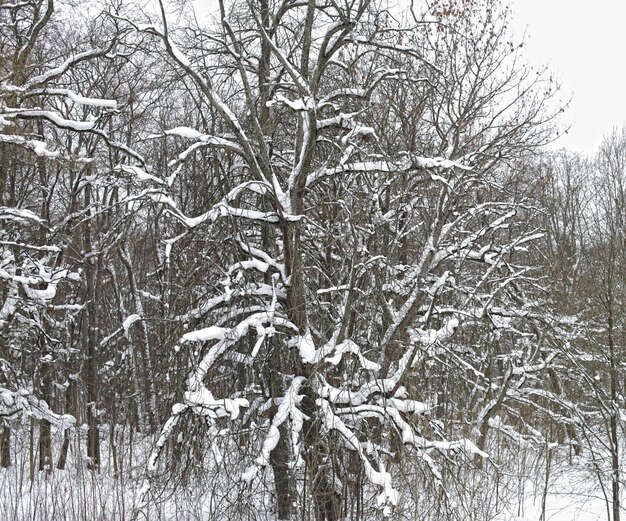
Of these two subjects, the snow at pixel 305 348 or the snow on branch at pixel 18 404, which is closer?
the snow at pixel 305 348

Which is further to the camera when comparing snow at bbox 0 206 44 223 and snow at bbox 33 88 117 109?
snow at bbox 0 206 44 223

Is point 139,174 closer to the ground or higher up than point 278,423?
higher up

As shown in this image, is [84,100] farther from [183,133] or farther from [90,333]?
[90,333]

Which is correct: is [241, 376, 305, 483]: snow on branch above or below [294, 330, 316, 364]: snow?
below

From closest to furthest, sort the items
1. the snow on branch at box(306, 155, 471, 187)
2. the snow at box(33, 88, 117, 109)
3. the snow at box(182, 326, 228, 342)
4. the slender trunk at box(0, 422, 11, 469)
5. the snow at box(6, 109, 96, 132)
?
the snow at box(182, 326, 228, 342)
the snow on branch at box(306, 155, 471, 187)
the snow at box(6, 109, 96, 132)
the snow at box(33, 88, 117, 109)
the slender trunk at box(0, 422, 11, 469)

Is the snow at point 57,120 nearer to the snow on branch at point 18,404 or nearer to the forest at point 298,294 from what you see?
the forest at point 298,294

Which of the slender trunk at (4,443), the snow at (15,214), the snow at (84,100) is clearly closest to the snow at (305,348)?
the snow at (84,100)

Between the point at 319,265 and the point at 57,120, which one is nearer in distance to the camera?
the point at 57,120

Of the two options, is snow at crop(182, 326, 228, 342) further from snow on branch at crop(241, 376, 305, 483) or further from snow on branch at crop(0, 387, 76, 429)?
snow on branch at crop(0, 387, 76, 429)

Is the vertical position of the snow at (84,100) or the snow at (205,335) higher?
the snow at (84,100)

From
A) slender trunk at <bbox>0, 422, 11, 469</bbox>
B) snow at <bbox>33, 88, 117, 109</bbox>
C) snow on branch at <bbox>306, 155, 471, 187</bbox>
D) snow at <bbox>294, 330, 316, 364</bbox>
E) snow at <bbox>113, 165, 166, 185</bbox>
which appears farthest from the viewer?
slender trunk at <bbox>0, 422, 11, 469</bbox>

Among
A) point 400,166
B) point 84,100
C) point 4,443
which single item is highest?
point 84,100

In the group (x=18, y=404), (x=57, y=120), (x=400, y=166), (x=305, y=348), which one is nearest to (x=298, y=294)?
(x=305, y=348)

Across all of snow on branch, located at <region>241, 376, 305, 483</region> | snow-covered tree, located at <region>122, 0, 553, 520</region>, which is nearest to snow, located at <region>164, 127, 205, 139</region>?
snow-covered tree, located at <region>122, 0, 553, 520</region>
